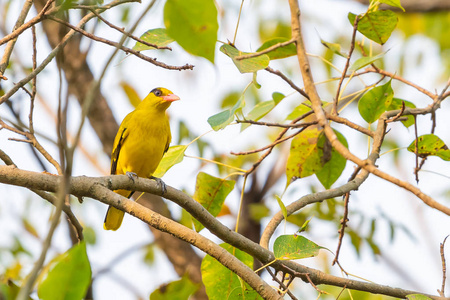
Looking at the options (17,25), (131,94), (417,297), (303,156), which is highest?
(131,94)

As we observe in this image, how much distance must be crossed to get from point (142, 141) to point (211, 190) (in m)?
1.51

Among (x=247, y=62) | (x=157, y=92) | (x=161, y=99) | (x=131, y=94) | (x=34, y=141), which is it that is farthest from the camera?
(x=131, y=94)

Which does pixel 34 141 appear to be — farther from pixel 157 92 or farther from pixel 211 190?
pixel 157 92

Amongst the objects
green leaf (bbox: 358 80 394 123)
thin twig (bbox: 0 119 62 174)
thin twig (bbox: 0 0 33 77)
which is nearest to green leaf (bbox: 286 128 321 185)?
green leaf (bbox: 358 80 394 123)

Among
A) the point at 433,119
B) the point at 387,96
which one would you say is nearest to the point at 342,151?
the point at 387,96

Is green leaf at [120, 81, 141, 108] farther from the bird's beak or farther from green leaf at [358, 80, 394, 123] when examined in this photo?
green leaf at [358, 80, 394, 123]

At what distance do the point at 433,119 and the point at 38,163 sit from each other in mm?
2413

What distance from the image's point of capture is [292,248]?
1.93 m

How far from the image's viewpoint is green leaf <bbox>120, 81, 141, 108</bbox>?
6.14m

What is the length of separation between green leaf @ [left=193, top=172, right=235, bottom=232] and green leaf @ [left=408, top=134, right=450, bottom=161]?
926 mm

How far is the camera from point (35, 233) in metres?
5.61

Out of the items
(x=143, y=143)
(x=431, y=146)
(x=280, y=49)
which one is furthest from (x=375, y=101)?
(x=143, y=143)

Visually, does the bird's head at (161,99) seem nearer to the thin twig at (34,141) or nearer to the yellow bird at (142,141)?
the yellow bird at (142,141)

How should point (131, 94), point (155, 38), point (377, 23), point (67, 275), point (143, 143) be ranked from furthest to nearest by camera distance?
point (131, 94)
point (143, 143)
point (377, 23)
point (155, 38)
point (67, 275)
